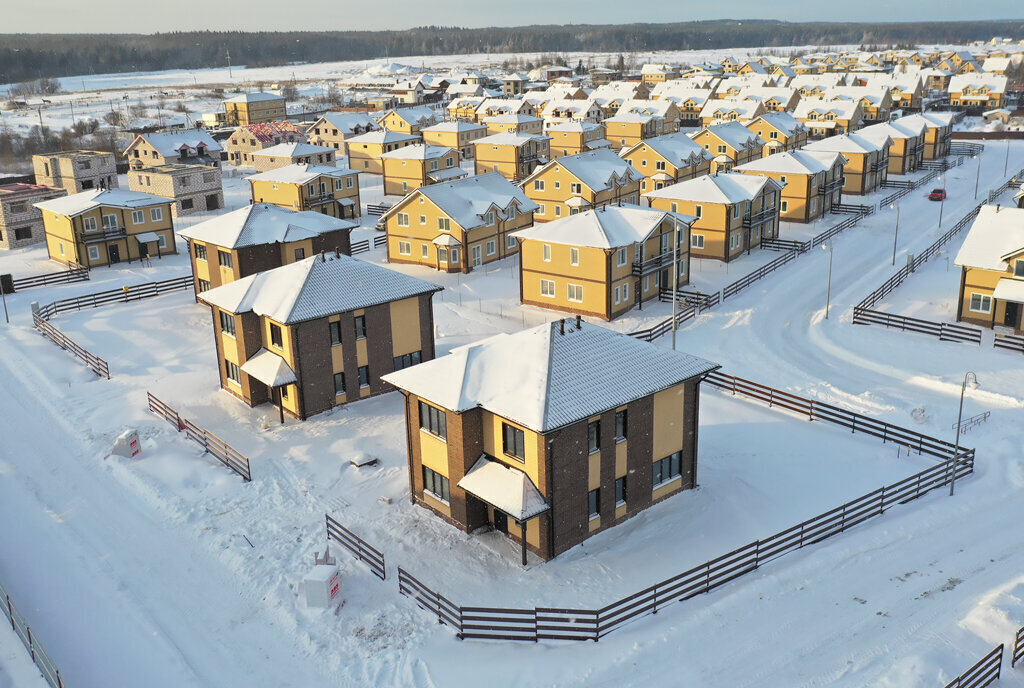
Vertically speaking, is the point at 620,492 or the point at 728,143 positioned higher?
the point at 728,143

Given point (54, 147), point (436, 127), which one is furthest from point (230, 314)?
point (54, 147)

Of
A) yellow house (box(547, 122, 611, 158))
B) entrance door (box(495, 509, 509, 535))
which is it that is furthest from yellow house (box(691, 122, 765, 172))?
entrance door (box(495, 509, 509, 535))

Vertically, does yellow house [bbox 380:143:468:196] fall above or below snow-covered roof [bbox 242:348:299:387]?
above

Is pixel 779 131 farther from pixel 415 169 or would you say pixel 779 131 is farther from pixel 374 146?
pixel 374 146

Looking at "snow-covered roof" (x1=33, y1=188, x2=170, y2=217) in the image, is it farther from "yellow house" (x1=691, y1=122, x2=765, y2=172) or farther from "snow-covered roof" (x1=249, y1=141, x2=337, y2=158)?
"yellow house" (x1=691, y1=122, x2=765, y2=172)

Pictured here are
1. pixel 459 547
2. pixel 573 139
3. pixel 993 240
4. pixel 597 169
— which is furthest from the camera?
pixel 573 139

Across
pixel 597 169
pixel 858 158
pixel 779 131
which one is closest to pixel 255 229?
pixel 597 169
